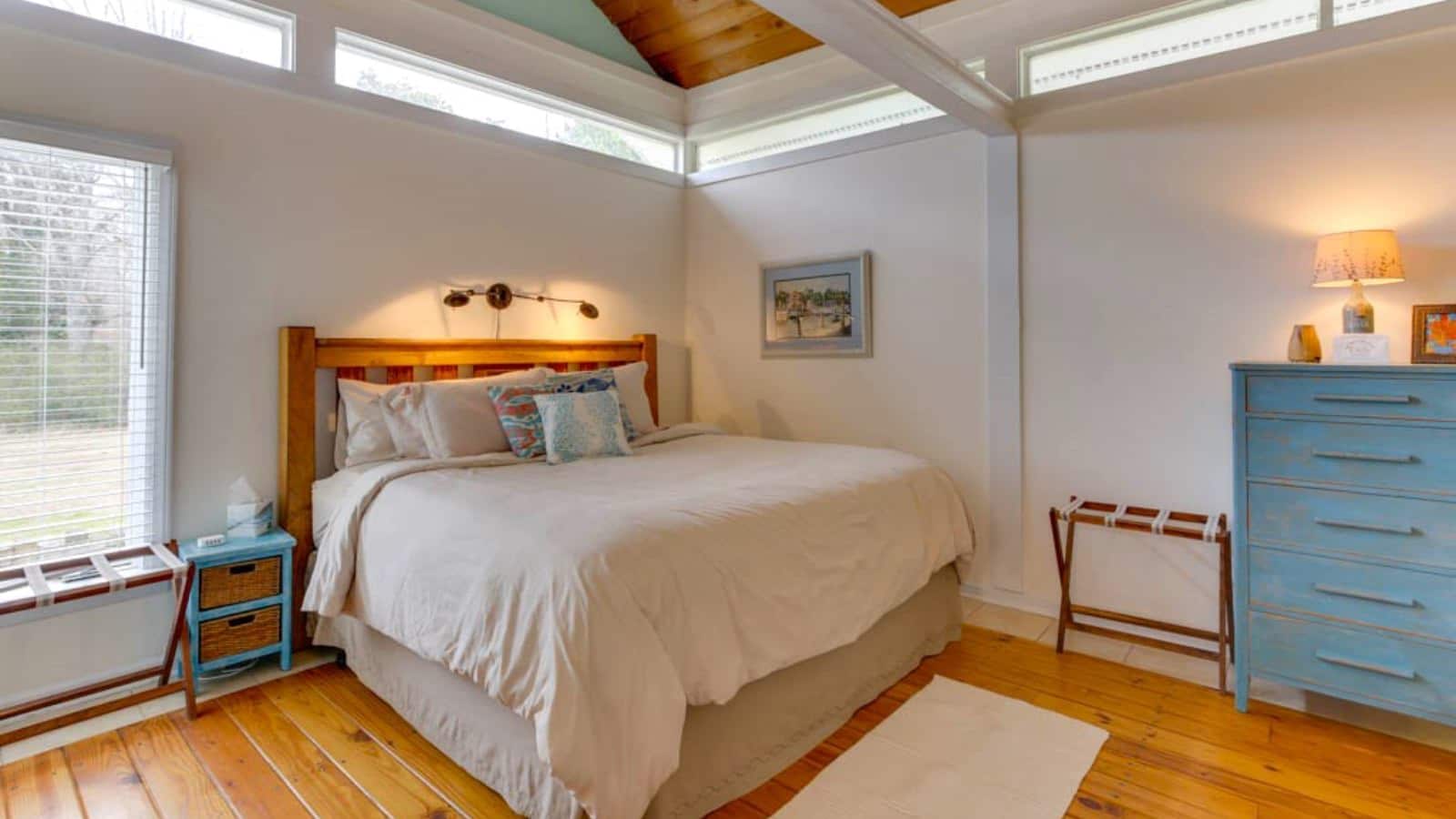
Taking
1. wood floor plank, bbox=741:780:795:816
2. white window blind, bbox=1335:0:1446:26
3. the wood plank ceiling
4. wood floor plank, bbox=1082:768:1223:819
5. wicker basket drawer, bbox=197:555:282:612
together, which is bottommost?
wood floor plank, bbox=741:780:795:816

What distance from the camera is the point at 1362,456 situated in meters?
2.17

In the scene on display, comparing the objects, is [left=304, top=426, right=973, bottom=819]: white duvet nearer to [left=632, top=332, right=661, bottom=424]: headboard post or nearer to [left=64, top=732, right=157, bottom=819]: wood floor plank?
[left=64, top=732, right=157, bottom=819]: wood floor plank

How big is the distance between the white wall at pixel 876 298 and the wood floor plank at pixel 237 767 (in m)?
2.87

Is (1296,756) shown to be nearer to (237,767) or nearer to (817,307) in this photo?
(817,307)

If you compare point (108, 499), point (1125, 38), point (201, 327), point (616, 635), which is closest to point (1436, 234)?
point (1125, 38)

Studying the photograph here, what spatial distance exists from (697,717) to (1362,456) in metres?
2.16

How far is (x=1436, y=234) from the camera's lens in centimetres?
241

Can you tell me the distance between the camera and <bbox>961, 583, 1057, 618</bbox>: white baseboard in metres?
3.29

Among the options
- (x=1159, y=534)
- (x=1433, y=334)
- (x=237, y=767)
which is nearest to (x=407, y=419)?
(x=237, y=767)

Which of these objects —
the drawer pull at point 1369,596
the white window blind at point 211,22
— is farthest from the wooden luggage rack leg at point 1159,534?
the white window blind at point 211,22

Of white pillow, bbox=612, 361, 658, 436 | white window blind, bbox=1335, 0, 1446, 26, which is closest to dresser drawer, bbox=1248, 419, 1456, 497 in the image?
white window blind, bbox=1335, 0, 1446, 26

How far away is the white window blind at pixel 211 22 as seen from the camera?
8.29 feet

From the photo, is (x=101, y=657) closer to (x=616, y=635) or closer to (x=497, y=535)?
(x=497, y=535)

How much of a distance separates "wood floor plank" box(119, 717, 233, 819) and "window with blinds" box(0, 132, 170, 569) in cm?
71
